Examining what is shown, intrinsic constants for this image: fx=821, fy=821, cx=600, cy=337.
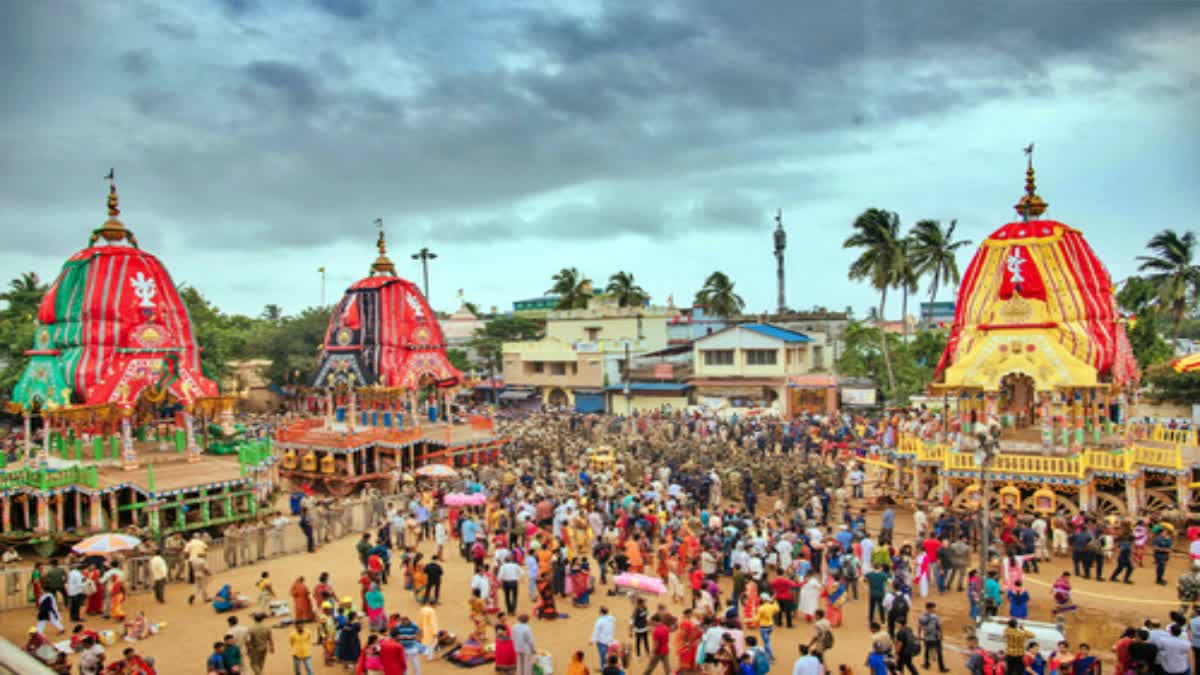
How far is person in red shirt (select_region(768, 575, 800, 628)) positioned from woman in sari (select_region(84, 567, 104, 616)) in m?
12.7

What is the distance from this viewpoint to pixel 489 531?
65.9ft

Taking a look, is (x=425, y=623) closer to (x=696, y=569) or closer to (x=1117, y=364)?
(x=696, y=569)

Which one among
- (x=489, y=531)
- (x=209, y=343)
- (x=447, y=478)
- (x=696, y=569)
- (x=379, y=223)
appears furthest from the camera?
(x=209, y=343)

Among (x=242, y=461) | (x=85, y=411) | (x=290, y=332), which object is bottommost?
(x=242, y=461)

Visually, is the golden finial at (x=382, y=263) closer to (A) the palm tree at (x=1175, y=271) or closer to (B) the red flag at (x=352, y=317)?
(B) the red flag at (x=352, y=317)

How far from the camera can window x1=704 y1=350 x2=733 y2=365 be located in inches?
1818

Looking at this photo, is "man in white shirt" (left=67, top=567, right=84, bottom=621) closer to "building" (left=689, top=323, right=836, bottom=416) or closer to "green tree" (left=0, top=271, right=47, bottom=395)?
"green tree" (left=0, top=271, right=47, bottom=395)

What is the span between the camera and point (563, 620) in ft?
48.9

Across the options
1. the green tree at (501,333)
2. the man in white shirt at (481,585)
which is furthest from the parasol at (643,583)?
the green tree at (501,333)

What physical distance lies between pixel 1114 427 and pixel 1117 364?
1.95 meters

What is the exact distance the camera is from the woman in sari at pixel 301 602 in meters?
14.4

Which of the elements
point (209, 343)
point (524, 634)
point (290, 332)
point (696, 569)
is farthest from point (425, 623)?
point (290, 332)

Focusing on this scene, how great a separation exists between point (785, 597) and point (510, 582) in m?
4.91

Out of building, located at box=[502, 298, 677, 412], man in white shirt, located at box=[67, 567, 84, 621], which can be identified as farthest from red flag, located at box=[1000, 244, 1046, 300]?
building, located at box=[502, 298, 677, 412]
